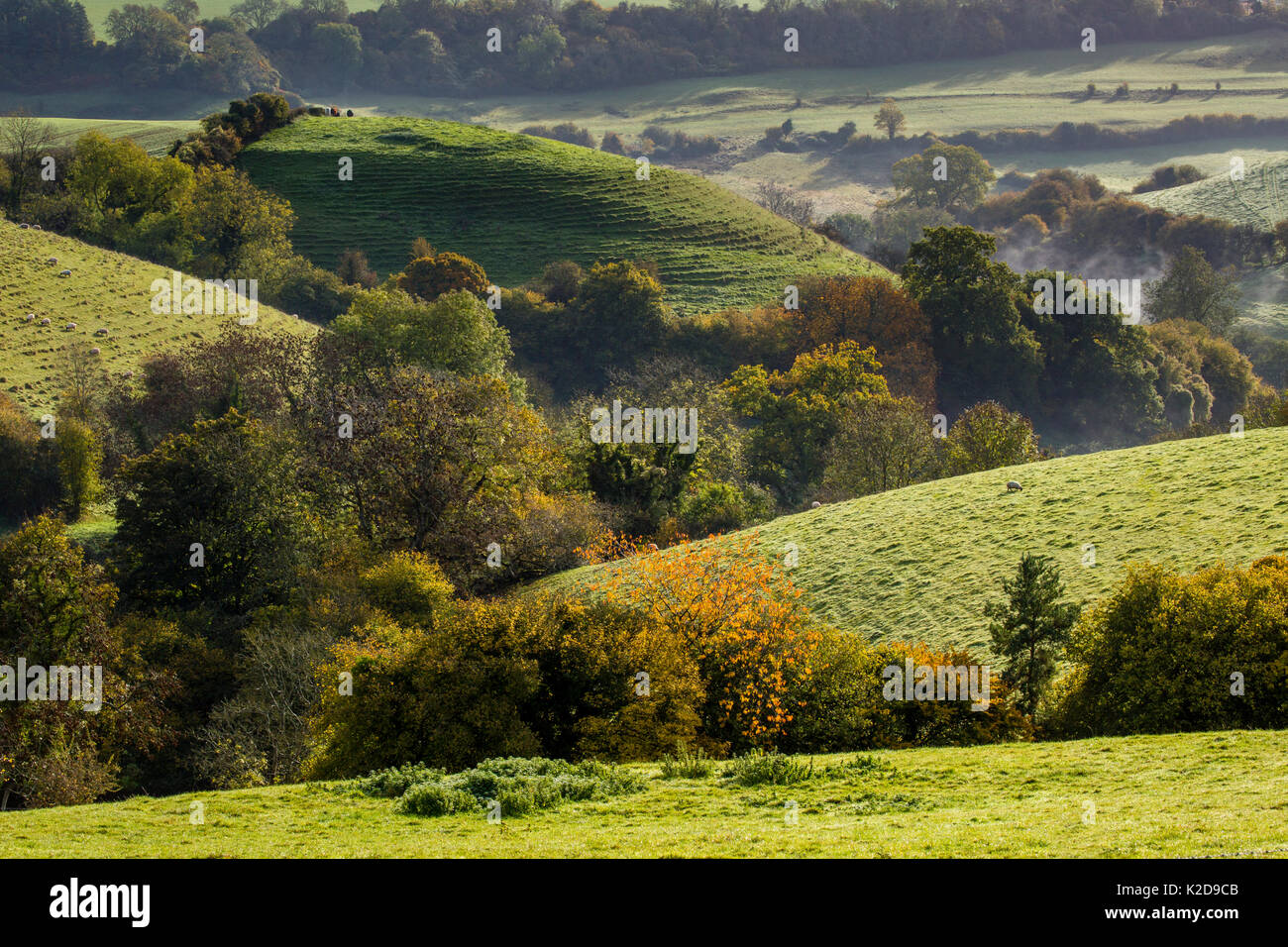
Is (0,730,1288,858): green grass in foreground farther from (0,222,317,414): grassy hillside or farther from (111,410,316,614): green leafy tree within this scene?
(0,222,317,414): grassy hillside

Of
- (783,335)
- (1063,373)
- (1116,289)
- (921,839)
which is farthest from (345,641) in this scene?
(1116,289)

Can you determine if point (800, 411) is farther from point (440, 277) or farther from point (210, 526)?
point (210, 526)

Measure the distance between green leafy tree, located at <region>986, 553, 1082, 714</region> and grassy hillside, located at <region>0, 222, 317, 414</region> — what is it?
6063cm

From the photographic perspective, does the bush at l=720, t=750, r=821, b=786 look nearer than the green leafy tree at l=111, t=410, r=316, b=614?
Yes

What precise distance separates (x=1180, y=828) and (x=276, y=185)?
132015mm

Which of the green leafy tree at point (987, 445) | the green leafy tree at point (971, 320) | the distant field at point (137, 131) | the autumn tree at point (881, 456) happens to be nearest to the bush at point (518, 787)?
the green leafy tree at point (987, 445)

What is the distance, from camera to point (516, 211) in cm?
13500

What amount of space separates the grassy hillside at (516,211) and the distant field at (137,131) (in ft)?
84.7

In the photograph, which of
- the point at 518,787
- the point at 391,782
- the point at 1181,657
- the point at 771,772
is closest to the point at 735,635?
the point at 771,772

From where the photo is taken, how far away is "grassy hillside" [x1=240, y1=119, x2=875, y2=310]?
127 m

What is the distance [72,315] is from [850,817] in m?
77.9

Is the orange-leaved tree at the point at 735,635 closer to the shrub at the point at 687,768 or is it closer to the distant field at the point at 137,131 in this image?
the shrub at the point at 687,768

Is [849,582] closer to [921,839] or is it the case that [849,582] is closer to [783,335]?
[921,839]

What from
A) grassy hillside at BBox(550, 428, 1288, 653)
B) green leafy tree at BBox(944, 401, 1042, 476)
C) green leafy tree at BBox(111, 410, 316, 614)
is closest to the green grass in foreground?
grassy hillside at BBox(550, 428, 1288, 653)
